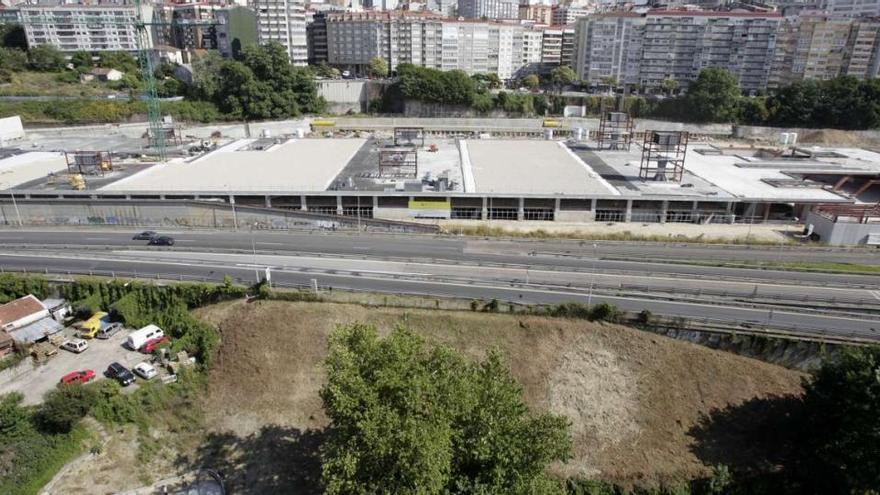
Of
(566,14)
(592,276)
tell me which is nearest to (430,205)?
(592,276)

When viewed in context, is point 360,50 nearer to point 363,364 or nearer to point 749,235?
point 749,235

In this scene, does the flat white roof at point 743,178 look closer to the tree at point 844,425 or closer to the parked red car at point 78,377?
the tree at point 844,425

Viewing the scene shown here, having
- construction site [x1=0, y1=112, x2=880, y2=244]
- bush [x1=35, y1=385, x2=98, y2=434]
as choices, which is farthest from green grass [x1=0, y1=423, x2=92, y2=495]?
construction site [x1=0, y1=112, x2=880, y2=244]

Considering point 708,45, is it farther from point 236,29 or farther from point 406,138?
point 236,29

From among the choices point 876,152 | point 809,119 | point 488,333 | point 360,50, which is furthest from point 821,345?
point 360,50

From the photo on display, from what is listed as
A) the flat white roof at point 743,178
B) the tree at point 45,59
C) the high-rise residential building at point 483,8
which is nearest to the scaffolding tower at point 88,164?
the tree at point 45,59

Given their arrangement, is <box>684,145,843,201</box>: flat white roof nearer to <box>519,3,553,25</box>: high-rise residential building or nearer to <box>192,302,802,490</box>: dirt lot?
<box>192,302,802,490</box>: dirt lot

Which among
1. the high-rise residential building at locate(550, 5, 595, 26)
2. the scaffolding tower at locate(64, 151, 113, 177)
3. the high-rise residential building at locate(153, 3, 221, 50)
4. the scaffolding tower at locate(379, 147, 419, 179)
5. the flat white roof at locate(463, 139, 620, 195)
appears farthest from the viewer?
the high-rise residential building at locate(550, 5, 595, 26)
